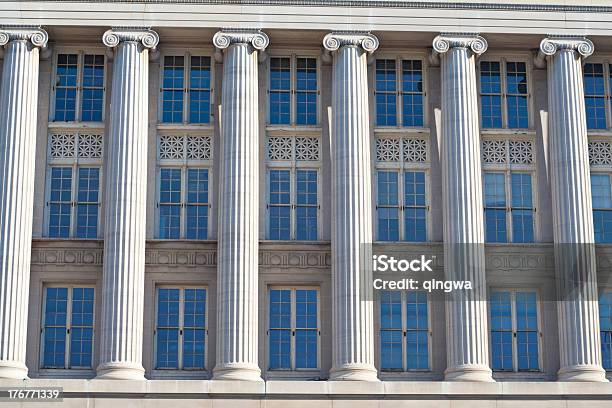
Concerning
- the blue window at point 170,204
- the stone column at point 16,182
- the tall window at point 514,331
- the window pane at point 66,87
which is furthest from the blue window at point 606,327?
the window pane at point 66,87

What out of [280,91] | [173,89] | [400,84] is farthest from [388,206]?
[173,89]

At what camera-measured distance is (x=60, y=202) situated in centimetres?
4153

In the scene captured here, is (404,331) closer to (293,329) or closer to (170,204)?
(293,329)

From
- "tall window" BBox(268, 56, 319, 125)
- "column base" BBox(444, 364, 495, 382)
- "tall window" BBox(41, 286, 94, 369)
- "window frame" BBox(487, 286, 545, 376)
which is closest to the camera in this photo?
"column base" BBox(444, 364, 495, 382)

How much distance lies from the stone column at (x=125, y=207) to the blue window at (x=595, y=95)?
14026 millimetres

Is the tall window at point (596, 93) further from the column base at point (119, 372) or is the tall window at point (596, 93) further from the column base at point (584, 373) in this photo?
the column base at point (119, 372)

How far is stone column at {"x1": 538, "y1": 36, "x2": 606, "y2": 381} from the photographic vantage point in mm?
39906

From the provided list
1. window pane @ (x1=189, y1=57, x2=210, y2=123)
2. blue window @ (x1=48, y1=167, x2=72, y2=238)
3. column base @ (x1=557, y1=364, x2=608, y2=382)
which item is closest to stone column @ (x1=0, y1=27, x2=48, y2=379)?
blue window @ (x1=48, y1=167, x2=72, y2=238)

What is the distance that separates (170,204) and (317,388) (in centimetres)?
755

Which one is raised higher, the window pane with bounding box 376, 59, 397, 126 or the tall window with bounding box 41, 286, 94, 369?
the window pane with bounding box 376, 59, 397, 126

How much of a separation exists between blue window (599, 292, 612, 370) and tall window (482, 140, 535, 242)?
2908 mm

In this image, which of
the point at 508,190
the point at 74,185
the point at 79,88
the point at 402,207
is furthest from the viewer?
the point at 79,88

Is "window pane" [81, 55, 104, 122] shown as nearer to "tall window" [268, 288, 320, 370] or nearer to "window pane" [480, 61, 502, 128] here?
"tall window" [268, 288, 320, 370]

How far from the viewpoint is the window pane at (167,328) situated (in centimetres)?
4031
